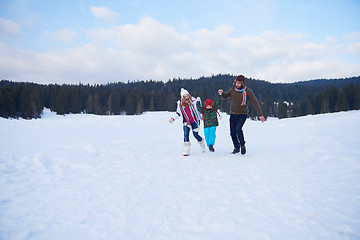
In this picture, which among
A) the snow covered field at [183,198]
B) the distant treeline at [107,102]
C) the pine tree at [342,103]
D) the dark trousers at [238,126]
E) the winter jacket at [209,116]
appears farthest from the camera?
the pine tree at [342,103]

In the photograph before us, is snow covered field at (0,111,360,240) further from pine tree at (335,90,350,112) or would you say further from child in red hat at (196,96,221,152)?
pine tree at (335,90,350,112)

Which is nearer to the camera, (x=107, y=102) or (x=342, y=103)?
(x=342, y=103)

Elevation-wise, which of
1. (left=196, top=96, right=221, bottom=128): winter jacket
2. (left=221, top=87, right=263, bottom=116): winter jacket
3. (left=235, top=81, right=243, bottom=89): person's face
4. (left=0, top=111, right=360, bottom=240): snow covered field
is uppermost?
(left=235, top=81, right=243, bottom=89): person's face

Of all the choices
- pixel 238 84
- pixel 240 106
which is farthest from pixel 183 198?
pixel 238 84

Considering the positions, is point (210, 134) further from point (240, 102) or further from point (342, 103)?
point (342, 103)

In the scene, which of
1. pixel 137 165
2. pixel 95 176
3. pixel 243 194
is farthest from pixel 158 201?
pixel 137 165

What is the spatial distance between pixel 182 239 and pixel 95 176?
2.98m

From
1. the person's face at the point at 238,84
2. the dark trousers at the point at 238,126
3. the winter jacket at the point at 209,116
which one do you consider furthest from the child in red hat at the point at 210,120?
the person's face at the point at 238,84

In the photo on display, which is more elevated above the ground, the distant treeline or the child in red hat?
the distant treeline

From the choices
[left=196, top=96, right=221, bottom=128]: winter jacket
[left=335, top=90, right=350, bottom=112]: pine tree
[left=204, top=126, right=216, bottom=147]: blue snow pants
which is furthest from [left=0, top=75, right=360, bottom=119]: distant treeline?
[left=204, top=126, right=216, bottom=147]: blue snow pants

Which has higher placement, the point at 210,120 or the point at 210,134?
the point at 210,120

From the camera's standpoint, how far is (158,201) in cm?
313

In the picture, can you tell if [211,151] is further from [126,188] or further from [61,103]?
[61,103]

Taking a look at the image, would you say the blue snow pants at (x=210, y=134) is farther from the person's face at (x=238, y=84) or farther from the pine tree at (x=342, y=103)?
the pine tree at (x=342, y=103)
